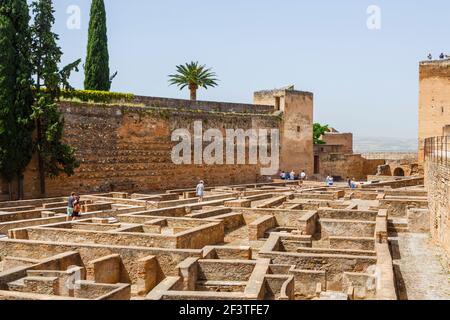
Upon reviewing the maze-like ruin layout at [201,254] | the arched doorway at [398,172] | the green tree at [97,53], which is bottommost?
the maze-like ruin layout at [201,254]

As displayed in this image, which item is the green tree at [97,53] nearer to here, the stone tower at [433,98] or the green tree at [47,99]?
the green tree at [47,99]

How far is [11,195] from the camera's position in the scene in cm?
2139

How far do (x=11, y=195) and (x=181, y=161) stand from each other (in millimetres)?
9542

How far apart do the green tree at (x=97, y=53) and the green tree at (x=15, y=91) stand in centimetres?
662

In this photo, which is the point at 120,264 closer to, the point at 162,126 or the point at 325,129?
the point at 162,126

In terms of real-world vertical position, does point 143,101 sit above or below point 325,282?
above

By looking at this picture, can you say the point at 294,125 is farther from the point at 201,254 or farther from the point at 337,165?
the point at 201,254

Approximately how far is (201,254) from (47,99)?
13.5 metres

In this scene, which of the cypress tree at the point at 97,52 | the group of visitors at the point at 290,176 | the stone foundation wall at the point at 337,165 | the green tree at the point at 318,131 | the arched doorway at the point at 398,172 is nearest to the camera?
the cypress tree at the point at 97,52

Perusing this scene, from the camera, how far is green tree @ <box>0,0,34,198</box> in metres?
20.3

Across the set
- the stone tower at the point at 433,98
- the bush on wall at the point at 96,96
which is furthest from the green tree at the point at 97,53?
the stone tower at the point at 433,98

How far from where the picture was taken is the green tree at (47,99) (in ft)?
69.9

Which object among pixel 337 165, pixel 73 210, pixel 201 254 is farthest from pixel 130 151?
pixel 337 165
